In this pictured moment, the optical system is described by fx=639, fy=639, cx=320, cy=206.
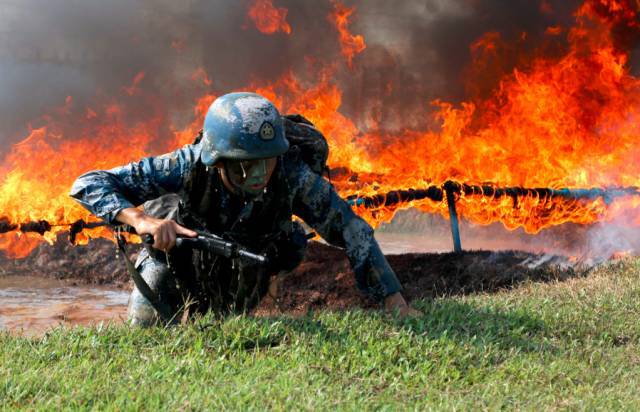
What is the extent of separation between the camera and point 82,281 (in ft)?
33.9

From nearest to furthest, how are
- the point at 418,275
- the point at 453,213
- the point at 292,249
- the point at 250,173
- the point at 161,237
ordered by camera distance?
the point at 161,237
the point at 250,173
the point at 292,249
the point at 418,275
the point at 453,213

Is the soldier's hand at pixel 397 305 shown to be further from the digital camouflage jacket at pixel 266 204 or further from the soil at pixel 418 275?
the soil at pixel 418 275

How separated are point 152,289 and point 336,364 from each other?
1896mm

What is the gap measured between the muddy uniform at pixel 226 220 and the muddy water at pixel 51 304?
1.87m

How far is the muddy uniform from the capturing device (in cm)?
466

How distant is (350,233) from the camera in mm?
4777

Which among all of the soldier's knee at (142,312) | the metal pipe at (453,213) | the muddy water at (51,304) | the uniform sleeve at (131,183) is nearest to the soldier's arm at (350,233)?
the uniform sleeve at (131,183)

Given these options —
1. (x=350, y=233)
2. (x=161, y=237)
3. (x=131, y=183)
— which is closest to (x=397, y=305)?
(x=350, y=233)

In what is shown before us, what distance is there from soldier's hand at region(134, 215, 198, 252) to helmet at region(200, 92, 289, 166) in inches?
27.2

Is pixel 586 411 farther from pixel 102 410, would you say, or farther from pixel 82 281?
pixel 82 281

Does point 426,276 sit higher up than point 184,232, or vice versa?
point 184,232

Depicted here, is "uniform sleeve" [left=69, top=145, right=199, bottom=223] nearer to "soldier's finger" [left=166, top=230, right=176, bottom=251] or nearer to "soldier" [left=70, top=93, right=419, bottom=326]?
"soldier" [left=70, top=93, right=419, bottom=326]

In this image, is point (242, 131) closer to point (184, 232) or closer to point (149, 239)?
point (184, 232)

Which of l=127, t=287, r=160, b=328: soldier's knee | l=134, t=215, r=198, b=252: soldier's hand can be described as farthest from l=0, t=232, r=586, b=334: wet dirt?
l=134, t=215, r=198, b=252: soldier's hand
